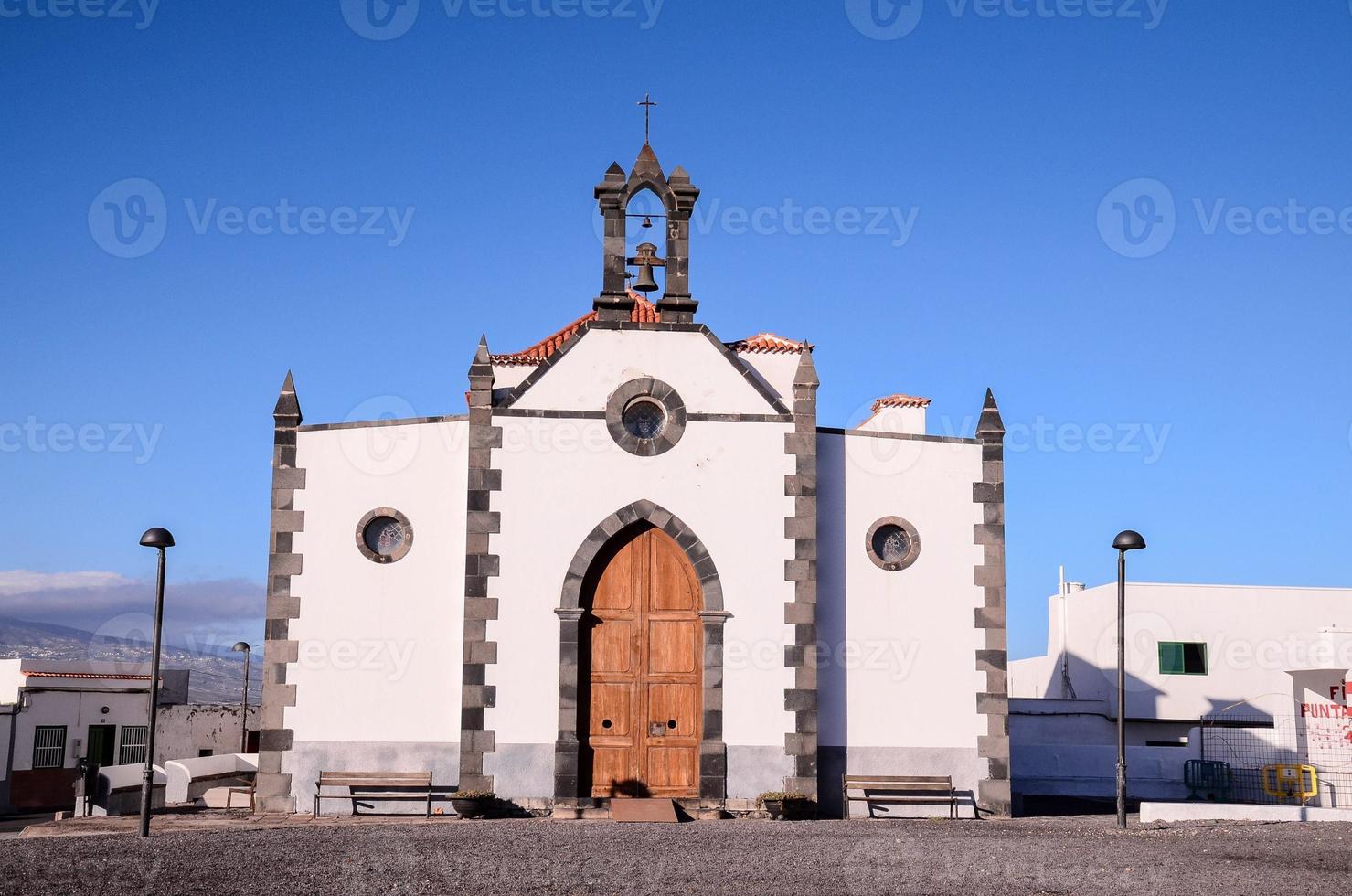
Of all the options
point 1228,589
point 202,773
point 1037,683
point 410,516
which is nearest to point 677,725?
point 410,516

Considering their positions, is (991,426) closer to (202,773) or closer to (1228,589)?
(202,773)

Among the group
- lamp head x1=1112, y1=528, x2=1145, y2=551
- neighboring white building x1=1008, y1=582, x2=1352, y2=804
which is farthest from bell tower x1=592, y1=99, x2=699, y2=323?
neighboring white building x1=1008, y1=582, x2=1352, y2=804

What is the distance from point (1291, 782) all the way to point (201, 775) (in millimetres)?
19595

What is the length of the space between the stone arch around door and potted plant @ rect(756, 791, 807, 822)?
692mm

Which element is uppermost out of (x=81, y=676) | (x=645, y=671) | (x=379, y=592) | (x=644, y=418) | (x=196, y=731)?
(x=644, y=418)

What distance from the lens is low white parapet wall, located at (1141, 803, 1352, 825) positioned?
19281 mm

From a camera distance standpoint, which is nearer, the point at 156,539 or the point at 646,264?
the point at 156,539

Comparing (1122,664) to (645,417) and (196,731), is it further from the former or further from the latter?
(196,731)

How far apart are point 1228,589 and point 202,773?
102 feet

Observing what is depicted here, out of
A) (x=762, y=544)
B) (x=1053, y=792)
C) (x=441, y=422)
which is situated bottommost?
(x=1053, y=792)

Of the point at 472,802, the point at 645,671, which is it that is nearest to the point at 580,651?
the point at 645,671

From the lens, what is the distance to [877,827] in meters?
18.2

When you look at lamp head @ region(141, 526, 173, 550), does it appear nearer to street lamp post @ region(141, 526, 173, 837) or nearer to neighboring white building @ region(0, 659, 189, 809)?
street lamp post @ region(141, 526, 173, 837)

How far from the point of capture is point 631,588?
20.2 meters
